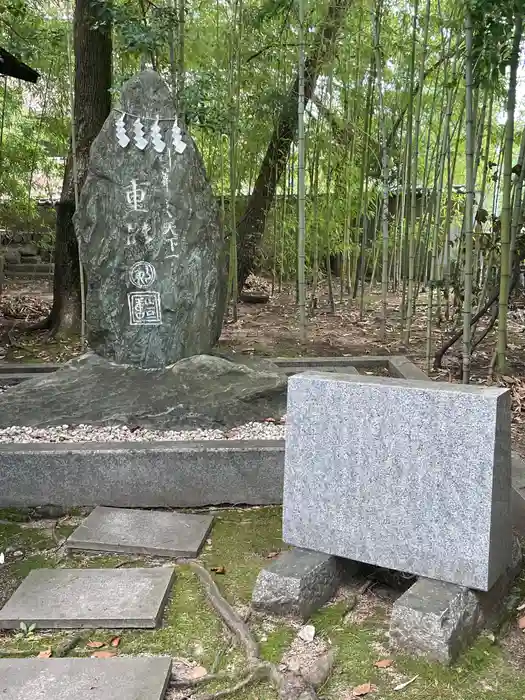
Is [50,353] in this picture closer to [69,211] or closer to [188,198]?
[69,211]

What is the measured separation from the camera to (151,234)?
391 centimetres

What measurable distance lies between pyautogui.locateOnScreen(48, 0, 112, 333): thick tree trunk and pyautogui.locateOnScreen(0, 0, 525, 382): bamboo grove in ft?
0.61

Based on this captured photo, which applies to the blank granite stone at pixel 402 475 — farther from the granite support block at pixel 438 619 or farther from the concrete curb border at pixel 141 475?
the concrete curb border at pixel 141 475

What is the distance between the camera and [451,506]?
2.05m

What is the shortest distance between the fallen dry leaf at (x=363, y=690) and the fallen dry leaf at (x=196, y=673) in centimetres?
41

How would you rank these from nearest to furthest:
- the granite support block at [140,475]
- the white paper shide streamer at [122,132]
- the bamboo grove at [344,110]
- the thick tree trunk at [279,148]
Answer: the granite support block at [140,475] < the white paper shide streamer at [122,132] < the bamboo grove at [344,110] < the thick tree trunk at [279,148]

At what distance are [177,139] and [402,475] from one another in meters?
2.58

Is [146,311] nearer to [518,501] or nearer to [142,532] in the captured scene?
[142,532]

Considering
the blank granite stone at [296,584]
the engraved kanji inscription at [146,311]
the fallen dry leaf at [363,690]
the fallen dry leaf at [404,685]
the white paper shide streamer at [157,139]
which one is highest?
the white paper shide streamer at [157,139]

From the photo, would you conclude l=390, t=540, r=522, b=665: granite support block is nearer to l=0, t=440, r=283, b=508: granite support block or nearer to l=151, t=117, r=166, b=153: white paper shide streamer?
l=0, t=440, r=283, b=508: granite support block

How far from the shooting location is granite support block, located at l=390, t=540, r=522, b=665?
1.92 metres

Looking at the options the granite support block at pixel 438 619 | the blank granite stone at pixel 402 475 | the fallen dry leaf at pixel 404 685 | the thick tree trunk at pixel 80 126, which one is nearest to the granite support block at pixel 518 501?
the blank granite stone at pixel 402 475

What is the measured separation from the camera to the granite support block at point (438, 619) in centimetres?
192

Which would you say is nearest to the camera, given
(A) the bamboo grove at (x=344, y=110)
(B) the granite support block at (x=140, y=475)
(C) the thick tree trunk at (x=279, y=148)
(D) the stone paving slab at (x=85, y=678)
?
(D) the stone paving slab at (x=85, y=678)
